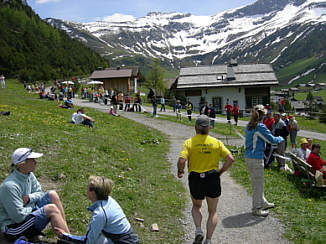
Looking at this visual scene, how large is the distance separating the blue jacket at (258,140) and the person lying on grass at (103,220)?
11.9 feet

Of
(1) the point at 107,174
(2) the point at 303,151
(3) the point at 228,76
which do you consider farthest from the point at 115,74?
(1) the point at 107,174

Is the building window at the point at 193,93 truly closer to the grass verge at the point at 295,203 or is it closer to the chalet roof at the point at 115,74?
the chalet roof at the point at 115,74

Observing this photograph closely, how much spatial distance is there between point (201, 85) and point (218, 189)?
47.5 m

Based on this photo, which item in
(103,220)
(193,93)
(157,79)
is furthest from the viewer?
(157,79)

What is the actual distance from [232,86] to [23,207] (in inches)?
1912

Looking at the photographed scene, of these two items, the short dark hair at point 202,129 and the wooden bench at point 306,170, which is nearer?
the short dark hair at point 202,129

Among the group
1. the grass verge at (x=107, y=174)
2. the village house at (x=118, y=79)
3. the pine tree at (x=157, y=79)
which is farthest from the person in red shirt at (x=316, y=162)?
the pine tree at (x=157, y=79)

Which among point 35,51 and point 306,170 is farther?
point 35,51

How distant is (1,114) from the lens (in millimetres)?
15547

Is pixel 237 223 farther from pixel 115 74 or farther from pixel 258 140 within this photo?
pixel 115 74

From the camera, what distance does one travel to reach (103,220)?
438 cm

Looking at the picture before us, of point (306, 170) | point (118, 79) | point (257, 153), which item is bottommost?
point (306, 170)

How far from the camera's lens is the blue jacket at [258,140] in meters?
6.91

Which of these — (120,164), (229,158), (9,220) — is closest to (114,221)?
(9,220)
